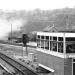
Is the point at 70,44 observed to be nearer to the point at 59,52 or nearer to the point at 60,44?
the point at 60,44

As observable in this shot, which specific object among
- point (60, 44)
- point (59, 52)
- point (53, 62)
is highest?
point (60, 44)

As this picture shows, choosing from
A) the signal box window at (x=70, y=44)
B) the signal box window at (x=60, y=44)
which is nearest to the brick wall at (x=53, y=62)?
the signal box window at (x=60, y=44)

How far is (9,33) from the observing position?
38656mm

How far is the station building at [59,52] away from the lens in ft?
31.9

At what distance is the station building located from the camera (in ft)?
31.9

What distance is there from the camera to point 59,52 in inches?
401

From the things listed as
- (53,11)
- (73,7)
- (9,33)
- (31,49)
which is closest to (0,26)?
(9,33)

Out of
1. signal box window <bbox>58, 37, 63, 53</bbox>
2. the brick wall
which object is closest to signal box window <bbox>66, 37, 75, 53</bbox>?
signal box window <bbox>58, 37, 63, 53</bbox>

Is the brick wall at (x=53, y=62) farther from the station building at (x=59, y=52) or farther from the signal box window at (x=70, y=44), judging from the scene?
the signal box window at (x=70, y=44)

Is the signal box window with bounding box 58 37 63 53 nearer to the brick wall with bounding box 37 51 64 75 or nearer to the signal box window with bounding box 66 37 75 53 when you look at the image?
the signal box window with bounding box 66 37 75 53

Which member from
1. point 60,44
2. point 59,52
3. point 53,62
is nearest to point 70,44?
point 60,44

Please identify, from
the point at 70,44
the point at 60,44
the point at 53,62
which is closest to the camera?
the point at 70,44

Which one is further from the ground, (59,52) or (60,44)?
(60,44)

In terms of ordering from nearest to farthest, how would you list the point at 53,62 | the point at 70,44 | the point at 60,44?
the point at 70,44 → the point at 60,44 → the point at 53,62
